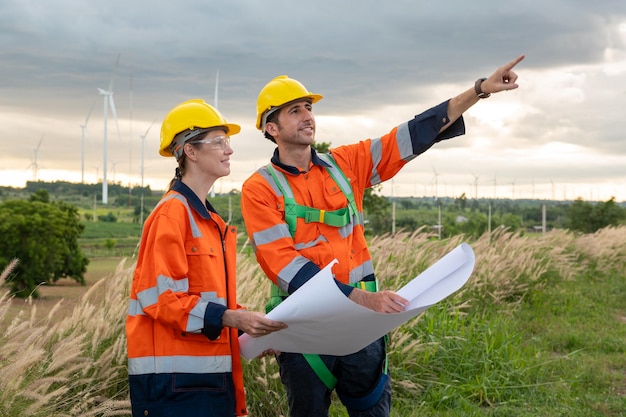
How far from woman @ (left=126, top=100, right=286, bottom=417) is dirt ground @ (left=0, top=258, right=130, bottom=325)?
65.2 inches

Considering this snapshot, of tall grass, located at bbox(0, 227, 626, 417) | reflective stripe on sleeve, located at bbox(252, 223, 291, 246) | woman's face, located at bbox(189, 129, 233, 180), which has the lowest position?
tall grass, located at bbox(0, 227, 626, 417)

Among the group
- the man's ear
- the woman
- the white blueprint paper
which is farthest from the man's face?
the white blueprint paper

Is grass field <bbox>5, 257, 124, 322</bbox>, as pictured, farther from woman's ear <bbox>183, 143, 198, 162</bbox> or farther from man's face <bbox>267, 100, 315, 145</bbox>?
man's face <bbox>267, 100, 315, 145</bbox>

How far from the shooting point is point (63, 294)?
15.4 metres

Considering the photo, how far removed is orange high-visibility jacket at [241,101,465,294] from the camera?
408 centimetres

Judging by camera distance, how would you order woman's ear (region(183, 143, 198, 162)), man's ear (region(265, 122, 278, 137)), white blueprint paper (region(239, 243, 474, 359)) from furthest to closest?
man's ear (region(265, 122, 278, 137))
woman's ear (region(183, 143, 198, 162))
white blueprint paper (region(239, 243, 474, 359))

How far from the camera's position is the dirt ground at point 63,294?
577 cm

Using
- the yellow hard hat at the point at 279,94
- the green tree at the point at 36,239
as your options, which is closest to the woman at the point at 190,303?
the yellow hard hat at the point at 279,94

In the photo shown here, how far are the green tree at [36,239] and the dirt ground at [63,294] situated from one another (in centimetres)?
32

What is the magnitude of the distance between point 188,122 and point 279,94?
805 mm

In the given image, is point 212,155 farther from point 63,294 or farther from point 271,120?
point 63,294

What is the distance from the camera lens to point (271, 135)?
4.47m

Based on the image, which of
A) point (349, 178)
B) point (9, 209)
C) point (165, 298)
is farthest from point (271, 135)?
point (9, 209)

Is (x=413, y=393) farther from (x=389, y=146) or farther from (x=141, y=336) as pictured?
(x=141, y=336)
